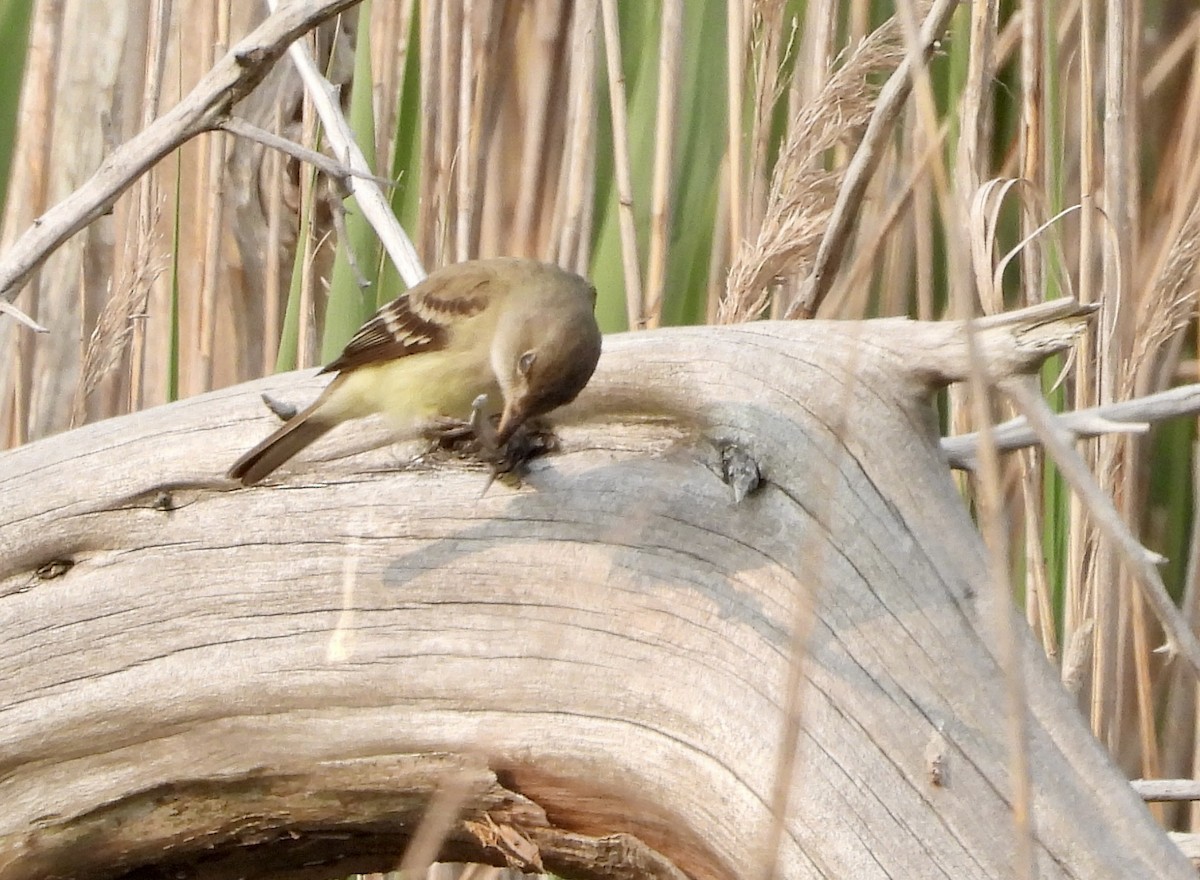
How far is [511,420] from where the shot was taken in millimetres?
1493

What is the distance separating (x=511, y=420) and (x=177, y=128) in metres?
0.51

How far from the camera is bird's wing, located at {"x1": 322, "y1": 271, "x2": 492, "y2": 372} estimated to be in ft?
5.81

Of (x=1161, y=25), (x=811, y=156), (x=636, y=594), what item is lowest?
(x=636, y=594)

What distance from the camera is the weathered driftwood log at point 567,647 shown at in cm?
121

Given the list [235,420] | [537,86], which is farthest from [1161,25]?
[235,420]

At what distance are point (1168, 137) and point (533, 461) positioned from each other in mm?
1386

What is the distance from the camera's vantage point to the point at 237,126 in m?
1.58

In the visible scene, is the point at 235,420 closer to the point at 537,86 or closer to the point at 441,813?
the point at 537,86

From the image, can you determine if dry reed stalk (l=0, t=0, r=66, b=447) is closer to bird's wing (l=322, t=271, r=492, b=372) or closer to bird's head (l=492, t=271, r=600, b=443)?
bird's wing (l=322, t=271, r=492, b=372)

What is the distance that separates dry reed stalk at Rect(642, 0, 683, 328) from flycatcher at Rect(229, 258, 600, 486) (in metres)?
0.14

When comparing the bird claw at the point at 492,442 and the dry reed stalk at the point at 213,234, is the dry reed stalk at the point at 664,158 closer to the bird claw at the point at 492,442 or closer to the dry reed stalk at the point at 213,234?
the bird claw at the point at 492,442

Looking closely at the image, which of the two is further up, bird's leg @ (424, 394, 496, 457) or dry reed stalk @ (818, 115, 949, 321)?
dry reed stalk @ (818, 115, 949, 321)

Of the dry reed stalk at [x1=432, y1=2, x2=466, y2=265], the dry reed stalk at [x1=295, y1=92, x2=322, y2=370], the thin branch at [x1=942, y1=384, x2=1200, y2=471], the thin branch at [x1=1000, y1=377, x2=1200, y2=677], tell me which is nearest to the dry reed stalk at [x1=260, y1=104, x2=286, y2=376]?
the dry reed stalk at [x1=295, y1=92, x2=322, y2=370]

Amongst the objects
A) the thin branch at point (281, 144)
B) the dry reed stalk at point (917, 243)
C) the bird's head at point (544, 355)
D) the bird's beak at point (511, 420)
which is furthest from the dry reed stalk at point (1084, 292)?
the thin branch at point (281, 144)
